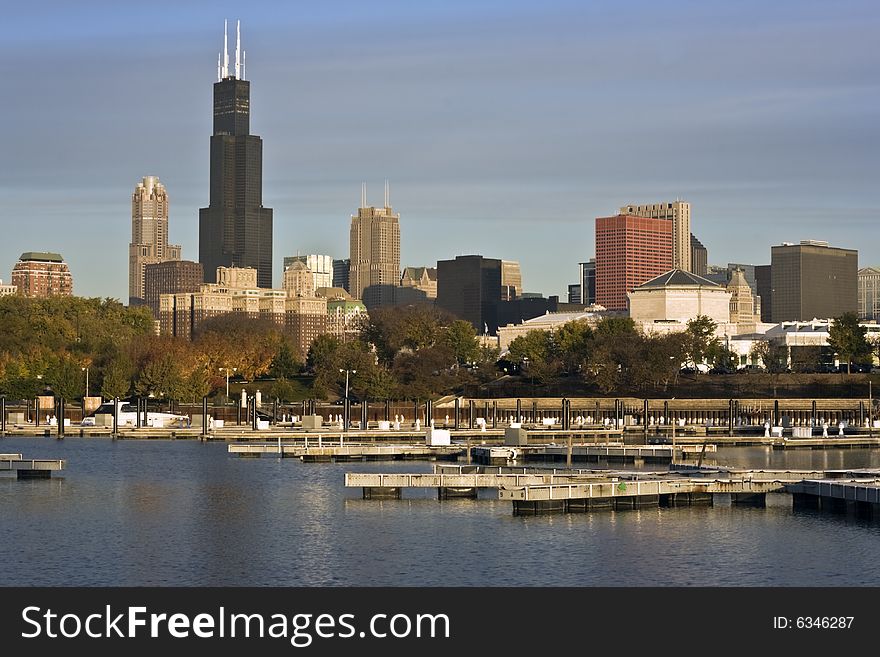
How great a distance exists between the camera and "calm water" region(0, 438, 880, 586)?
1981 inches

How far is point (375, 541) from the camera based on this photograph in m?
57.3

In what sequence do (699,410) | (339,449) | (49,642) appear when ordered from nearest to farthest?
(49,642) < (339,449) < (699,410)

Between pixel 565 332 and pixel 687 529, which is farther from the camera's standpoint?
pixel 565 332

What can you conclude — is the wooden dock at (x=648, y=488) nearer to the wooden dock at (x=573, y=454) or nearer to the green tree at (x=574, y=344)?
the wooden dock at (x=573, y=454)

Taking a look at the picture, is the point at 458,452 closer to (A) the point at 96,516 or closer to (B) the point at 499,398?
(A) the point at 96,516

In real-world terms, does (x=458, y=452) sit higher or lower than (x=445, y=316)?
lower

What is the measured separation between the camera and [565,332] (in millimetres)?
182000

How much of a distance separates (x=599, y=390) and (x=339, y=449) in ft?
227

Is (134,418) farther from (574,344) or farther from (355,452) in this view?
(574,344)

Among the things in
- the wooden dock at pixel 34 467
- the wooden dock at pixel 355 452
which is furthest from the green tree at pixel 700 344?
the wooden dock at pixel 34 467

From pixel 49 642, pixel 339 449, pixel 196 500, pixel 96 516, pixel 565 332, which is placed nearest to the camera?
pixel 49 642

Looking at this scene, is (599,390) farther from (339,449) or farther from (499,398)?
(339,449)

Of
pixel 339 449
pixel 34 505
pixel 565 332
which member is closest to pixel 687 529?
pixel 34 505

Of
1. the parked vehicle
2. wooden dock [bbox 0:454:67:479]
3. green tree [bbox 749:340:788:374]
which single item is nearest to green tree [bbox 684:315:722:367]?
green tree [bbox 749:340:788:374]
